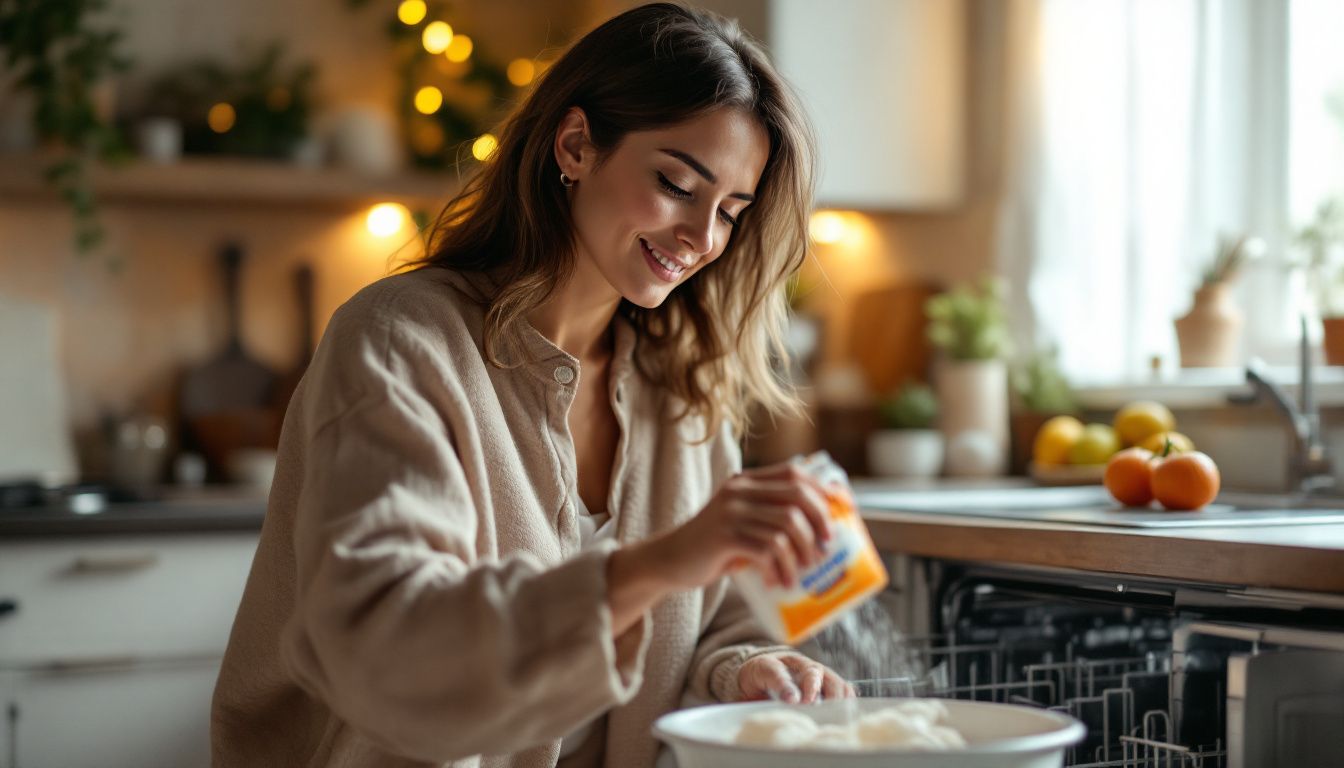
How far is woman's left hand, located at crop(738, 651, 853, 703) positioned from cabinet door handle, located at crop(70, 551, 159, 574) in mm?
1347

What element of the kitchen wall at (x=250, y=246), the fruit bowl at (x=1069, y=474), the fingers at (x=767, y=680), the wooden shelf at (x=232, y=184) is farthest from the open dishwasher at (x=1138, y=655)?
the wooden shelf at (x=232, y=184)

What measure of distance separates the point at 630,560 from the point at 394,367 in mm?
311

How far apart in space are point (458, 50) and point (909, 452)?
1471mm

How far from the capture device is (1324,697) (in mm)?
1143

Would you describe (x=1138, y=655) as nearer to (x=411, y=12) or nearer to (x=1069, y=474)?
(x=1069, y=474)

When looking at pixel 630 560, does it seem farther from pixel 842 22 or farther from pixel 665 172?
pixel 842 22

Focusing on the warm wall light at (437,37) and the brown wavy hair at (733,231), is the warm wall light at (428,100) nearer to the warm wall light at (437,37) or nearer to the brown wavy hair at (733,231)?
the warm wall light at (437,37)

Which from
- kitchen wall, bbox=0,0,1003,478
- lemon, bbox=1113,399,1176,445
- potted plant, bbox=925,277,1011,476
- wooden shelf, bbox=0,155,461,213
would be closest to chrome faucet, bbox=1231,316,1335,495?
lemon, bbox=1113,399,1176,445

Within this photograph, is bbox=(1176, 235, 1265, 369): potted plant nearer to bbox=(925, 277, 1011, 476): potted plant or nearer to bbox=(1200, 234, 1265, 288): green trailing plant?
bbox=(1200, 234, 1265, 288): green trailing plant

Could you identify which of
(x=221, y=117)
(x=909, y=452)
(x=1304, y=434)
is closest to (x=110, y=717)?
(x=221, y=117)

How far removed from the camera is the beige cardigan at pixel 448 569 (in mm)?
890

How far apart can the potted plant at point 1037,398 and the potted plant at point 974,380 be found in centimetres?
4

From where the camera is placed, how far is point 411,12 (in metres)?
3.31

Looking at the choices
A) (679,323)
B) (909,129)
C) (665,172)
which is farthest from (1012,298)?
(665,172)
